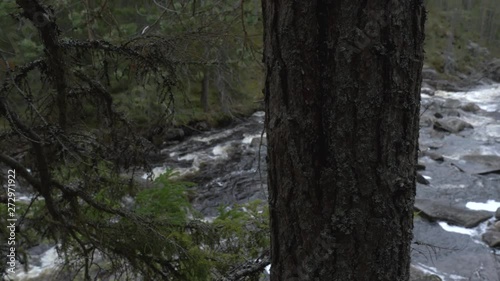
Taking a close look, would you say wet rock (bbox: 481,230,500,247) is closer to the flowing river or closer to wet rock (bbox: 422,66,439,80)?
the flowing river

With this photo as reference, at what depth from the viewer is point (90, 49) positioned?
8.99 ft

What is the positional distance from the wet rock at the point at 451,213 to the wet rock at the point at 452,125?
6628 millimetres

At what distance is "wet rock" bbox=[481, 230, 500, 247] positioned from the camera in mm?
7879

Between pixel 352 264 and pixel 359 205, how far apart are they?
0.62 feet

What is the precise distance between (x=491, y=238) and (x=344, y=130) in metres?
8.33

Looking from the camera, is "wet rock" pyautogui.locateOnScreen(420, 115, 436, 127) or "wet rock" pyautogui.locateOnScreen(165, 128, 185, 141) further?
"wet rock" pyautogui.locateOnScreen(420, 115, 436, 127)

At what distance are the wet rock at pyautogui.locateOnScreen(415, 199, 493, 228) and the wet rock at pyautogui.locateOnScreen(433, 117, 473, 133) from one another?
6.63 m

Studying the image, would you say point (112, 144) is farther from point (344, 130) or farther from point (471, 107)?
point (471, 107)

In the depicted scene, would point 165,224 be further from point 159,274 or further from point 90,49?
point 90,49

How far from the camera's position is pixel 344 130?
3.80 ft

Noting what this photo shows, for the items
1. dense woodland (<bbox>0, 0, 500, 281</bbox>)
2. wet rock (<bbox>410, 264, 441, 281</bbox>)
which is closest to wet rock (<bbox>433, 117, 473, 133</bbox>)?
wet rock (<bbox>410, 264, 441, 281</bbox>)

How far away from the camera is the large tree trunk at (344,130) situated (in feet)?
3.62

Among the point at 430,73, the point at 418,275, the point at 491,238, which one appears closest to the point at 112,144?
the point at 418,275

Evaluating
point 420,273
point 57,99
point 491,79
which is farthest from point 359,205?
point 491,79
